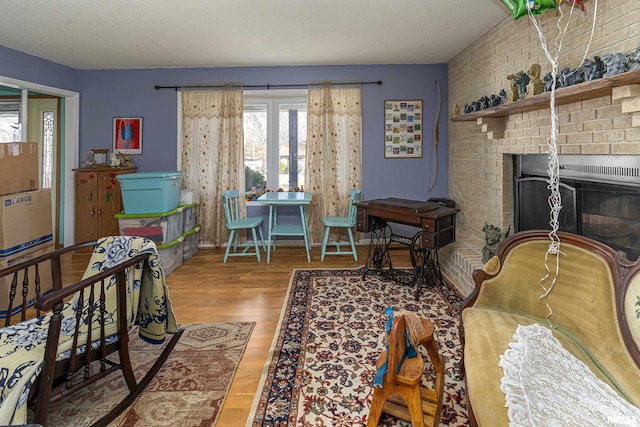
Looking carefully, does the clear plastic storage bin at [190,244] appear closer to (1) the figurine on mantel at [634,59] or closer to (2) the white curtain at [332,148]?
(2) the white curtain at [332,148]

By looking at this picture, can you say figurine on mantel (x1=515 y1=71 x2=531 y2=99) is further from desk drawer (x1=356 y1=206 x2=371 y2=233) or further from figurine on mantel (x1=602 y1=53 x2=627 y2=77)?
desk drawer (x1=356 y1=206 x2=371 y2=233)

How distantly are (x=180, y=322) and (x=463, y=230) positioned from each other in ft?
10.4

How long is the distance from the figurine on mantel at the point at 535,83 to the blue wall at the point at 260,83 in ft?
7.76

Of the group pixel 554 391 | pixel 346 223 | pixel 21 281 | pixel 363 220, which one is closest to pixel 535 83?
pixel 363 220

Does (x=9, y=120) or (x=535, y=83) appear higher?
(x=9, y=120)

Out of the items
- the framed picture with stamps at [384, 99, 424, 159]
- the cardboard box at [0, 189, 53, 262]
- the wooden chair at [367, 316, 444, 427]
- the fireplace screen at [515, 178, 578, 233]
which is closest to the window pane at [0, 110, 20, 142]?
the cardboard box at [0, 189, 53, 262]

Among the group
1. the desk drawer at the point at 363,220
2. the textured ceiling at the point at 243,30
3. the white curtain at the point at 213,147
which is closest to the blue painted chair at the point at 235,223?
the white curtain at the point at 213,147

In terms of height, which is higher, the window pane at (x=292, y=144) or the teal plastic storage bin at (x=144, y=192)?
the window pane at (x=292, y=144)

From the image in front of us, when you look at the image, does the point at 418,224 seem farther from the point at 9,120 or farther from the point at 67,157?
the point at 9,120

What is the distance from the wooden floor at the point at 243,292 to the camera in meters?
2.05

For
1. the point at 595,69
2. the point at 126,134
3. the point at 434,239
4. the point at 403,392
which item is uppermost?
the point at 126,134

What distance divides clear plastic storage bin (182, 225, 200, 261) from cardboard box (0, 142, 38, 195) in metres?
1.62

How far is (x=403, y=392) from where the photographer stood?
159 cm

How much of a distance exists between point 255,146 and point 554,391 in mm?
4533
